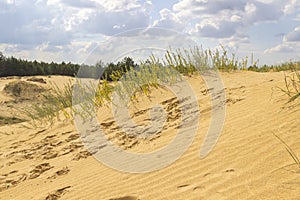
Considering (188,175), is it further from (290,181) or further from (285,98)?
(285,98)

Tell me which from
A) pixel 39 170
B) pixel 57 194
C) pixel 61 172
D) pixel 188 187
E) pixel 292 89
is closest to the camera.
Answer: pixel 188 187

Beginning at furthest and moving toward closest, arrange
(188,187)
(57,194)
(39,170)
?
(39,170)
(57,194)
(188,187)

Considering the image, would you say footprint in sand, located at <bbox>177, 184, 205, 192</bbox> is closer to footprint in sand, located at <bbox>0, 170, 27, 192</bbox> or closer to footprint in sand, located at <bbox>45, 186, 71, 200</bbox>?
footprint in sand, located at <bbox>45, 186, 71, 200</bbox>

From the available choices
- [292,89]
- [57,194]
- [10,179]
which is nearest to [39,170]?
[10,179]

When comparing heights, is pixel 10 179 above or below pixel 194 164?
below


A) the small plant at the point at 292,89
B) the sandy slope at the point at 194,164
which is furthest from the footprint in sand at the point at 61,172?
Answer: the small plant at the point at 292,89

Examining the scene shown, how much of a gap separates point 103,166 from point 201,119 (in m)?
1.29

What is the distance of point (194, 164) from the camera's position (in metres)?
2.76

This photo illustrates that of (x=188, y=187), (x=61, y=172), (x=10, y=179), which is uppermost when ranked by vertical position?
(x=188, y=187)

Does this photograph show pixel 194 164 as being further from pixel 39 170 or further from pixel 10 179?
pixel 10 179

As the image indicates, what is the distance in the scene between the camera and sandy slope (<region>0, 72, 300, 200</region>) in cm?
227

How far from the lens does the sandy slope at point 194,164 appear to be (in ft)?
7.46

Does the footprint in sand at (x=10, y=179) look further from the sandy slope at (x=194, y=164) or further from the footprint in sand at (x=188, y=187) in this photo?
the footprint in sand at (x=188, y=187)

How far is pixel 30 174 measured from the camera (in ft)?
12.6
